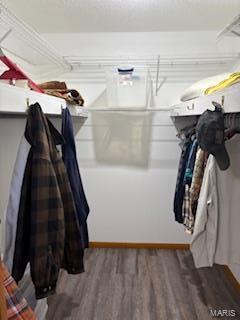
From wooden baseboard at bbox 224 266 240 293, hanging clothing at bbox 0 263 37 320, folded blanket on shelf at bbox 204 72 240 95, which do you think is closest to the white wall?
wooden baseboard at bbox 224 266 240 293

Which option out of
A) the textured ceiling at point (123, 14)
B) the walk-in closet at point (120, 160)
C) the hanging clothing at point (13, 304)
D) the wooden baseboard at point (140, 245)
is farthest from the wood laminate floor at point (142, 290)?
the textured ceiling at point (123, 14)

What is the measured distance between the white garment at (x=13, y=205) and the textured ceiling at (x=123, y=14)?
1301 mm

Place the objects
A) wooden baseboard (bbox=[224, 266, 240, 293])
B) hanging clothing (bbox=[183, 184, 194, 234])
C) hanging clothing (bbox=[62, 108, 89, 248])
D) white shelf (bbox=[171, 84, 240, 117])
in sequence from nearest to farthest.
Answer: white shelf (bbox=[171, 84, 240, 117]) → hanging clothing (bbox=[62, 108, 89, 248]) → hanging clothing (bbox=[183, 184, 194, 234]) → wooden baseboard (bbox=[224, 266, 240, 293])

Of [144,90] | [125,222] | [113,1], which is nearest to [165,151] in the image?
[144,90]

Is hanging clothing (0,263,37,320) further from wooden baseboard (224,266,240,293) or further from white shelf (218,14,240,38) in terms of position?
wooden baseboard (224,266,240,293)

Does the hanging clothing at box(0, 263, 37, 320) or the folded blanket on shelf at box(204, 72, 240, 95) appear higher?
the folded blanket on shelf at box(204, 72, 240, 95)

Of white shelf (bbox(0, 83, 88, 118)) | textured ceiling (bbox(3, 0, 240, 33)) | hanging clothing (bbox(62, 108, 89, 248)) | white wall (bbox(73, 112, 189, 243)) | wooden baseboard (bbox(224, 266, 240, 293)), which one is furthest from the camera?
white wall (bbox(73, 112, 189, 243))

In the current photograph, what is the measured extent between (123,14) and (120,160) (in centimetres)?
132

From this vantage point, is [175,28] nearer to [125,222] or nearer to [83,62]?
[83,62]

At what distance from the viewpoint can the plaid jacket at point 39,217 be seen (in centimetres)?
94

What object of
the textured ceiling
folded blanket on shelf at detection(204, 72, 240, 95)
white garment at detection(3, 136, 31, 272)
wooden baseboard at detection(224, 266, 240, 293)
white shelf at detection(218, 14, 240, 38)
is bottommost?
wooden baseboard at detection(224, 266, 240, 293)

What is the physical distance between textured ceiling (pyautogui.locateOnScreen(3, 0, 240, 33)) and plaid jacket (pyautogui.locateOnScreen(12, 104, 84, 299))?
1.21m

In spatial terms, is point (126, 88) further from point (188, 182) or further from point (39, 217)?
point (39, 217)

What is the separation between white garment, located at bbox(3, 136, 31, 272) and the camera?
98 cm
